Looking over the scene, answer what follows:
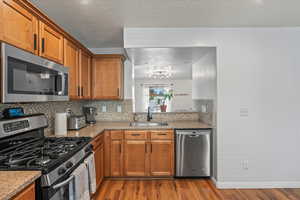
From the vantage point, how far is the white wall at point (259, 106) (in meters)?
2.94

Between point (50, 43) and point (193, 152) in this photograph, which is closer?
point (50, 43)

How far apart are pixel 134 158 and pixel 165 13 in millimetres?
2237

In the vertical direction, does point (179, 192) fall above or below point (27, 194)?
below

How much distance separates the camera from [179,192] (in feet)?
9.08

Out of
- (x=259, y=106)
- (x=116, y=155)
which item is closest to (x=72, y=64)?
(x=116, y=155)

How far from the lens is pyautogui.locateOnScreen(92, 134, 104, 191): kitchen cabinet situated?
2.68 m

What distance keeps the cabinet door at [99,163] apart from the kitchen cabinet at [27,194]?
1408mm

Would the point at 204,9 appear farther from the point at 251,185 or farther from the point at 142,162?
the point at 251,185

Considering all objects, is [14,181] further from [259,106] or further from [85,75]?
[259,106]

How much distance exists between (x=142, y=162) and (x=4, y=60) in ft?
7.93

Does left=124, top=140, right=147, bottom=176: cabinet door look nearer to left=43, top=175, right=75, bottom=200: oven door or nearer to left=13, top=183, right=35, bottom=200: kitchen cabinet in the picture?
left=43, top=175, right=75, bottom=200: oven door

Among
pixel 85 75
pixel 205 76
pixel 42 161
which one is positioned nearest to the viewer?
pixel 42 161

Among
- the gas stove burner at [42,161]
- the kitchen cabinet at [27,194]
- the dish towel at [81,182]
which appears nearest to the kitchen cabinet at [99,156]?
the dish towel at [81,182]

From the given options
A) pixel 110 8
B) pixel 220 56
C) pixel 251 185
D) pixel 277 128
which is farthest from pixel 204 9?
pixel 251 185
